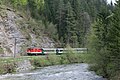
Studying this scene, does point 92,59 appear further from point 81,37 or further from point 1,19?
point 81,37

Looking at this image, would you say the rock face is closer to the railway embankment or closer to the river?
the railway embankment

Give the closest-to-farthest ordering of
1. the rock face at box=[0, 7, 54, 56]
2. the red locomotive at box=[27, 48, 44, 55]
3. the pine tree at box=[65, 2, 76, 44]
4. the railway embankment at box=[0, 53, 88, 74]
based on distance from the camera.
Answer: the railway embankment at box=[0, 53, 88, 74], the rock face at box=[0, 7, 54, 56], the red locomotive at box=[27, 48, 44, 55], the pine tree at box=[65, 2, 76, 44]

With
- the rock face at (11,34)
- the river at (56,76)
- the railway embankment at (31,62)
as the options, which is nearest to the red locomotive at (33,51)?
the rock face at (11,34)

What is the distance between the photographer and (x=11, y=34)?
76.8m

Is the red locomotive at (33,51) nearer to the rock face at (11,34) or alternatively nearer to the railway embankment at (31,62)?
the rock face at (11,34)

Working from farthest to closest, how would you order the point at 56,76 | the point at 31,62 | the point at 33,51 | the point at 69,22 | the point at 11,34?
the point at 69,22, the point at 11,34, the point at 33,51, the point at 31,62, the point at 56,76

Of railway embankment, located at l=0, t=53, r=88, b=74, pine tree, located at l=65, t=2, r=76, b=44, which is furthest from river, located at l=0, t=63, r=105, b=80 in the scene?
pine tree, located at l=65, t=2, r=76, b=44

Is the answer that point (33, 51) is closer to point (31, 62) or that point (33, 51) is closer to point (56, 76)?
point (31, 62)

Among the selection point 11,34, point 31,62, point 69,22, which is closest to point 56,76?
point 31,62

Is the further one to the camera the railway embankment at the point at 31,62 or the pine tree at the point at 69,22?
the pine tree at the point at 69,22

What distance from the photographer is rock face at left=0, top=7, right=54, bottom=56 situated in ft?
229

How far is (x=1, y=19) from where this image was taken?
77250 mm

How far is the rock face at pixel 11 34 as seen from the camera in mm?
69938

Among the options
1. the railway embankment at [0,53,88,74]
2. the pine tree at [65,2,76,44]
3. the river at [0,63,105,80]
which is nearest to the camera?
the river at [0,63,105,80]
